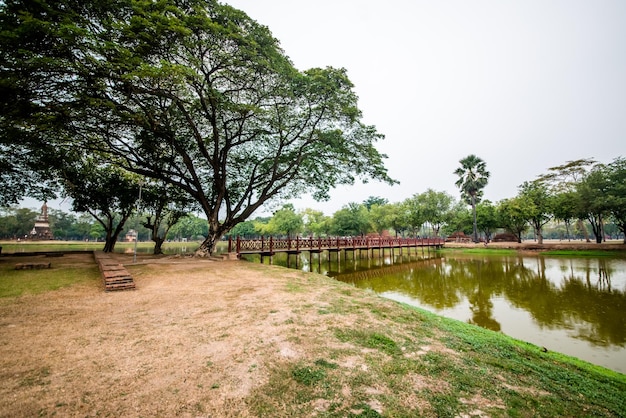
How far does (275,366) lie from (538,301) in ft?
46.4

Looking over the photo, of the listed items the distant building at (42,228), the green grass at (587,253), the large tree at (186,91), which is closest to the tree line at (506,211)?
the green grass at (587,253)

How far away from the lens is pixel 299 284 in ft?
35.8

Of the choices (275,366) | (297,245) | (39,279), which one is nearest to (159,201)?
(297,245)

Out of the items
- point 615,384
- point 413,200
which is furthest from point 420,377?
point 413,200

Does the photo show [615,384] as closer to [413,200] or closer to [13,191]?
[13,191]

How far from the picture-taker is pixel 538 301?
1264 centimetres

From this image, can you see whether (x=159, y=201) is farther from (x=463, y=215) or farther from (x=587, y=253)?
(x=463, y=215)

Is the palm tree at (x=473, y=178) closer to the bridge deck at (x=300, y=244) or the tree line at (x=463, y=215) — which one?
the tree line at (x=463, y=215)

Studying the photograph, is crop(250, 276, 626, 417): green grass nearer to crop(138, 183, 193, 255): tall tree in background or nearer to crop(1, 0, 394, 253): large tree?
crop(1, 0, 394, 253): large tree

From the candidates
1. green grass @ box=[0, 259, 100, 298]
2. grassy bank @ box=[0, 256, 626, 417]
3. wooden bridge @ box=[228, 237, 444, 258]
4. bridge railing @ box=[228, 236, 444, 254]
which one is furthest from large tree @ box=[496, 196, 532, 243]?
green grass @ box=[0, 259, 100, 298]

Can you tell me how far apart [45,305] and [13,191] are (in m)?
20.4

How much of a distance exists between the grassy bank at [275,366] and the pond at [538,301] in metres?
2.64

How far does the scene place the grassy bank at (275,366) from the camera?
3.39m

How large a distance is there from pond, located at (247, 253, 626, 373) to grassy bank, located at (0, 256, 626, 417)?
2636 millimetres
